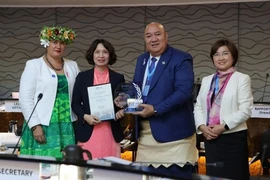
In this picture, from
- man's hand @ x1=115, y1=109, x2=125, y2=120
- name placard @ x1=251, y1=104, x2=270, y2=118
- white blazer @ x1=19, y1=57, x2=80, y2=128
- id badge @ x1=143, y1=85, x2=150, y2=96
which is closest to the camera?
id badge @ x1=143, y1=85, x2=150, y2=96

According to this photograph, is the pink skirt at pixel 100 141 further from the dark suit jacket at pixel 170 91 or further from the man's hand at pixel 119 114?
the dark suit jacket at pixel 170 91

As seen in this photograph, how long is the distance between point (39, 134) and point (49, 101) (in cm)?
22

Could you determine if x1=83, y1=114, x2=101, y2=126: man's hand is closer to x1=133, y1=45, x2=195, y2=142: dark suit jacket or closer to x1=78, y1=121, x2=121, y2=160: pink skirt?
x1=78, y1=121, x2=121, y2=160: pink skirt

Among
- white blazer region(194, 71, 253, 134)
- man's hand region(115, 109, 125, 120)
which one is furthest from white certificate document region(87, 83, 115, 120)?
white blazer region(194, 71, 253, 134)

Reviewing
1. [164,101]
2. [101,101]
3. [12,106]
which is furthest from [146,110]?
[12,106]

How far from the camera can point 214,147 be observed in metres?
3.07

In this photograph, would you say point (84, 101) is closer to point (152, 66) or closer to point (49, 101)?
point (49, 101)

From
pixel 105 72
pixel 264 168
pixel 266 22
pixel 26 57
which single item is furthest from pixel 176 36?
pixel 105 72

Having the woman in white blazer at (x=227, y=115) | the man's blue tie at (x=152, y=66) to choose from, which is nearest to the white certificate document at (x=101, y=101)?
the man's blue tie at (x=152, y=66)

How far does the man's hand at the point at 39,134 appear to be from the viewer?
10.7ft

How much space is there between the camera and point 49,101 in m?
3.26

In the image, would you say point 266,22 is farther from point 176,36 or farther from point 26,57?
point 26,57

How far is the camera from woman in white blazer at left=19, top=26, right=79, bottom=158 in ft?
10.7

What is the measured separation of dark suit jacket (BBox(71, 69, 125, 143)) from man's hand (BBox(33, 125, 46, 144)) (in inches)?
8.8
